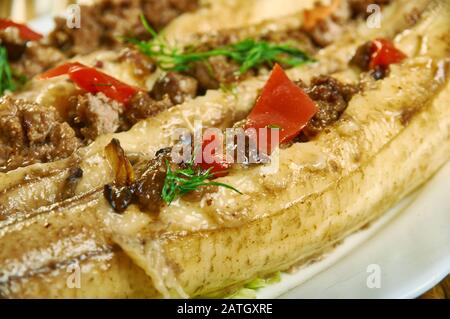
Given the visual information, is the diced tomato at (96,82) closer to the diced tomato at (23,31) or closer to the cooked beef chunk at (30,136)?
the cooked beef chunk at (30,136)

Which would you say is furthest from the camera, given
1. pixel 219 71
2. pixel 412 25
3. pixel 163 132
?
pixel 412 25

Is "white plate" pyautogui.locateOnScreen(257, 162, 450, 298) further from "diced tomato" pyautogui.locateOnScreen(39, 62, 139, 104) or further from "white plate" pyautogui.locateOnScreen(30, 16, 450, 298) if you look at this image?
"diced tomato" pyautogui.locateOnScreen(39, 62, 139, 104)

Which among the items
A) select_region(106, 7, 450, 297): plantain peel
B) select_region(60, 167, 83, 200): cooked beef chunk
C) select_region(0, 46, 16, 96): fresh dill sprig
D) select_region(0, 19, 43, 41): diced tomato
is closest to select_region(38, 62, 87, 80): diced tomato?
select_region(0, 46, 16, 96): fresh dill sprig

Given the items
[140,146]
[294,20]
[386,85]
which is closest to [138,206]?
→ [140,146]

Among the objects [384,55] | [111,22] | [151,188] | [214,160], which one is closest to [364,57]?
[384,55]

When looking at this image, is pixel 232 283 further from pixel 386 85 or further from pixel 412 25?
pixel 412 25
